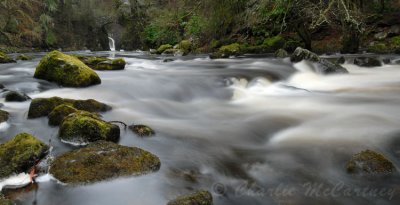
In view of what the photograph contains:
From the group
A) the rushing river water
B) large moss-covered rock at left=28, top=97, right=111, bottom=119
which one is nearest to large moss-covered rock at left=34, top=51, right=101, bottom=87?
the rushing river water

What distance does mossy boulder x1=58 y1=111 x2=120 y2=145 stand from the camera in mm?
4035

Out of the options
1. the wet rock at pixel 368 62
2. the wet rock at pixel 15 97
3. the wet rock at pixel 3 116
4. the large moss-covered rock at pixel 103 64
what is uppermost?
the wet rock at pixel 368 62

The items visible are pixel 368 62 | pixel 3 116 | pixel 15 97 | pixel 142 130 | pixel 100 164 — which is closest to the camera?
pixel 100 164

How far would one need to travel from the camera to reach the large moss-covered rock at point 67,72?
719cm

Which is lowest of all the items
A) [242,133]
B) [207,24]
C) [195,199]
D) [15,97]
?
[242,133]

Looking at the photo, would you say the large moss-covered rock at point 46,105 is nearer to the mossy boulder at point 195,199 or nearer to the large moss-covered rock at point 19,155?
the large moss-covered rock at point 19,155

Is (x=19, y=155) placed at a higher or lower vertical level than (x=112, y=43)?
higher

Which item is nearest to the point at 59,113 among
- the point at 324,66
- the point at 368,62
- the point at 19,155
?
the point at 19,155

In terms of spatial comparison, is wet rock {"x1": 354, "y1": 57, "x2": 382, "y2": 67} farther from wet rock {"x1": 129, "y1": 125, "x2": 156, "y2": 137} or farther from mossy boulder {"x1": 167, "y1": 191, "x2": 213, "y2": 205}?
mossy boulder {"x1": 167, "y1": 191, "x2": 213, "y2": 205}

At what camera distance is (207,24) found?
17500 mm

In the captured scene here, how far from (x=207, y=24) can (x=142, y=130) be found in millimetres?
13511

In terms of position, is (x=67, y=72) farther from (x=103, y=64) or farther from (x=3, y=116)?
(x=103, y=64)

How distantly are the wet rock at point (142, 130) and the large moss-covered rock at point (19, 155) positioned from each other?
1198 millimetres

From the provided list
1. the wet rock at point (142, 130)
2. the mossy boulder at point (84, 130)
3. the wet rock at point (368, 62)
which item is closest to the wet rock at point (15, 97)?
the mossy boulder at point (84, 130)
